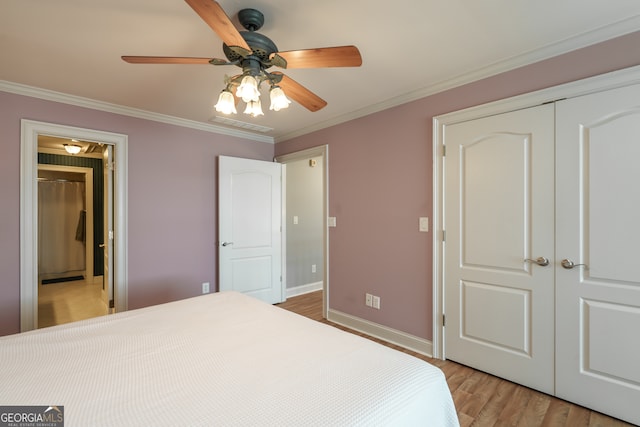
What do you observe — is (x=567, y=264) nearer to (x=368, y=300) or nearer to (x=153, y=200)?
(x=368, y=300)

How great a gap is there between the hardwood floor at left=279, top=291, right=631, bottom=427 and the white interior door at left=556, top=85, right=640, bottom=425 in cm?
10

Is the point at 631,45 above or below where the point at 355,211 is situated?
above

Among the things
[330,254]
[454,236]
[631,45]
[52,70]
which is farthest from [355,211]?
[52,70]

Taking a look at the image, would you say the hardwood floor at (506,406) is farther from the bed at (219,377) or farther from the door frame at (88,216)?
the door frame at (88,216)

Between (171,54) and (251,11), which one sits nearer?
(251,11)

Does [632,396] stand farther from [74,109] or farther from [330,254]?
[74,109]

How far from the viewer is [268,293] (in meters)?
3.84

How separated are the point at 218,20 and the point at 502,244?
225cm

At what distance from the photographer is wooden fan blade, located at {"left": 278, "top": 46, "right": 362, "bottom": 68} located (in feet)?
4.37

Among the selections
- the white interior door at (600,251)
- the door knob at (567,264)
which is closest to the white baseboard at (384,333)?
the white interior door at (600,251)

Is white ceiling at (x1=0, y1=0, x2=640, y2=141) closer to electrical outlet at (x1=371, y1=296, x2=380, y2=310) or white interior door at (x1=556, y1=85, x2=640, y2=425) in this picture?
white interior door at (x1=556, y1=85, x2=640, y2=425)

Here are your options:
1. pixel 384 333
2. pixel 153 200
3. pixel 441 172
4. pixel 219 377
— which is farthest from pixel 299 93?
pixel 384 333

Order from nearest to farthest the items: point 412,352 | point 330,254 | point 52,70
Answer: point 52,70 → point 412,352 → point 330,254

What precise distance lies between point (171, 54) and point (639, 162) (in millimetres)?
2963
